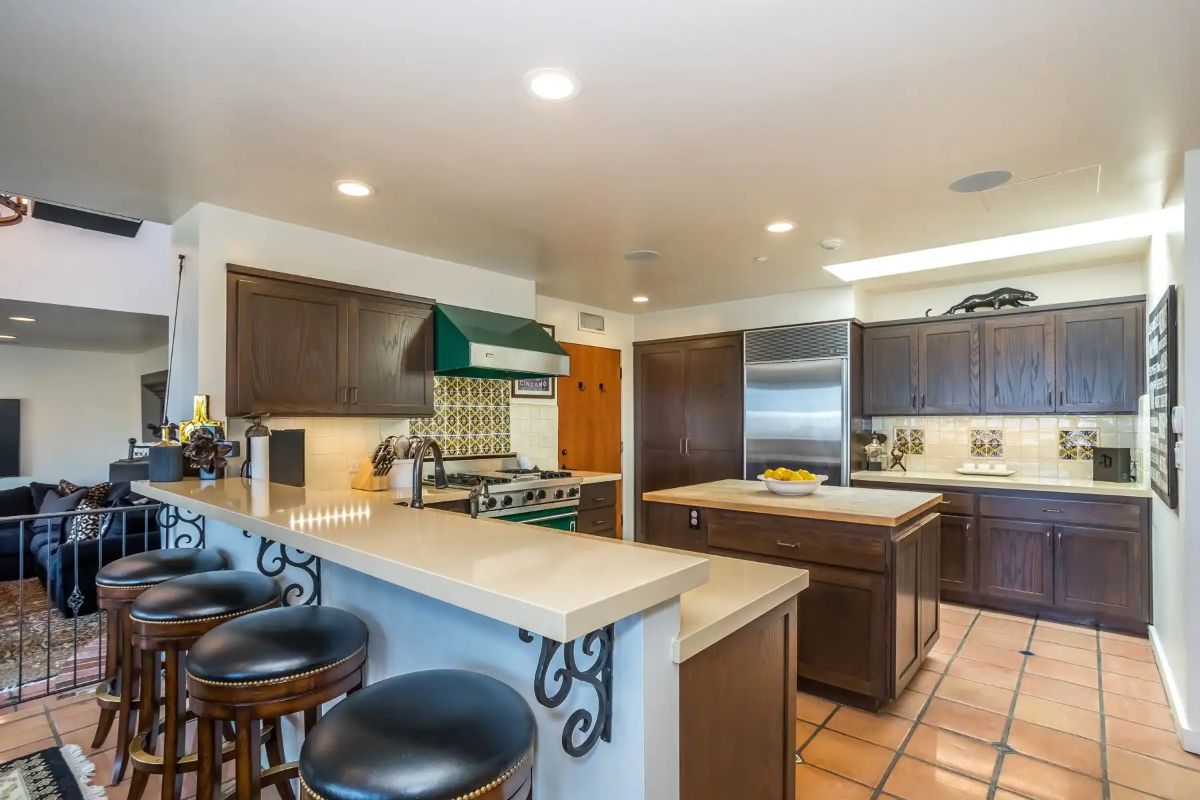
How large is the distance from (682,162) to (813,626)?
7.09 ft

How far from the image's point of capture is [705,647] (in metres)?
1.20

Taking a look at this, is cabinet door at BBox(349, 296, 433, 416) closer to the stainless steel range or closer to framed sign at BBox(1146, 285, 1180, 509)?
the stainless steel range

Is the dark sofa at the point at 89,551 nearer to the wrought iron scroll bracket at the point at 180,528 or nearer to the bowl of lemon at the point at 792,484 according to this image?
the wrought iron scroll bracket at the point at 180,528

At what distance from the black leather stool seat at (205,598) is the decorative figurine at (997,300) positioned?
483cm

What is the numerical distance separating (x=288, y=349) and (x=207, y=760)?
222cm

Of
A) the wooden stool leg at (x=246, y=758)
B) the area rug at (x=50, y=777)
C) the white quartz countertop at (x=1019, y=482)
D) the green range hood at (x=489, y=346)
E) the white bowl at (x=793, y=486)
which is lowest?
the area rug at (x=50, y=777)

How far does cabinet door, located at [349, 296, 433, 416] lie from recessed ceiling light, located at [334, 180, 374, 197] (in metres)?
0.82

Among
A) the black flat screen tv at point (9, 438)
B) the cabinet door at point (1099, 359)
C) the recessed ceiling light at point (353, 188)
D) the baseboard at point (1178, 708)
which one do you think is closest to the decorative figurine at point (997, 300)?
the cabinet door at point (1099, 359)

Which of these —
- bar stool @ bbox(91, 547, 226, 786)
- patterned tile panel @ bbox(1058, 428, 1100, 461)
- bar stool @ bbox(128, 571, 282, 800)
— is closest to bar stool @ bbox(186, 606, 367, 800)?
bar stool @ bbox(128, 571, 282, 800)

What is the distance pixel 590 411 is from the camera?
222 inches

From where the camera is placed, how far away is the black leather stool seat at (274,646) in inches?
50.9

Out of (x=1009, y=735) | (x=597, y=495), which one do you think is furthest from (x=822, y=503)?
(x=597, y=495)

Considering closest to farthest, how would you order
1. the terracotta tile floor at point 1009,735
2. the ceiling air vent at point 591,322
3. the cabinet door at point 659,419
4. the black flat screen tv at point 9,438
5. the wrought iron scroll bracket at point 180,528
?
1. the terracotta tile floor at point 1009,735
2. the wrought iron scroll bracket at point 180,528
3. the ceiling air vent at point 591,322
4. the cabinet door at point 659,419
5. the black flat screen tv at point 9,438

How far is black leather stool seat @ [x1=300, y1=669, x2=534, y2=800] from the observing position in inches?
35.6
